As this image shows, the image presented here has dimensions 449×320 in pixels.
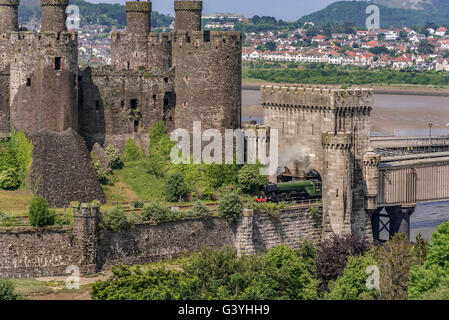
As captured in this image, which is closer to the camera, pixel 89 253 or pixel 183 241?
pixel 89 253

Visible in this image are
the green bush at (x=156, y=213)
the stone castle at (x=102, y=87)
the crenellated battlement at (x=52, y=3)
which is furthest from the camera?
the crenellated battlement at (x=52, y=3)

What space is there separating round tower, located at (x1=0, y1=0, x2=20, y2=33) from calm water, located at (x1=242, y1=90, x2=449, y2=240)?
32.2 metres

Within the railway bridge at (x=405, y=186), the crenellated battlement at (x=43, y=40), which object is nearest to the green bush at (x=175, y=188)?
the crenellated battlement at (x=43, y=40)

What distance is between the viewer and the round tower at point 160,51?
83.6 m

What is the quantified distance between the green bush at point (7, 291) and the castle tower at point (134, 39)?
25.0m

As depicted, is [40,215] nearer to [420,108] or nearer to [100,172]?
[100,172]

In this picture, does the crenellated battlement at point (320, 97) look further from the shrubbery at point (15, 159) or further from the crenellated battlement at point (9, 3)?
the crenellated battlement at point (9, 3)

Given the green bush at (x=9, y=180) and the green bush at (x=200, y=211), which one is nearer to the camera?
the green bush at (x=200, y=211)

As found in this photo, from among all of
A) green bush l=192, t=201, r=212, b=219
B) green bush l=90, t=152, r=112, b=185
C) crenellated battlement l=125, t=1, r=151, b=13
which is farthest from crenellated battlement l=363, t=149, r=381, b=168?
crenellated battlement l=125, t=1, r=151, b=13

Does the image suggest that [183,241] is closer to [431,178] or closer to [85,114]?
[85,114]

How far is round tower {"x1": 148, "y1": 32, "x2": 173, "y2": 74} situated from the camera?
8356 centimetres

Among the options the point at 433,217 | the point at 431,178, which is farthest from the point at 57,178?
the point at 433,217
